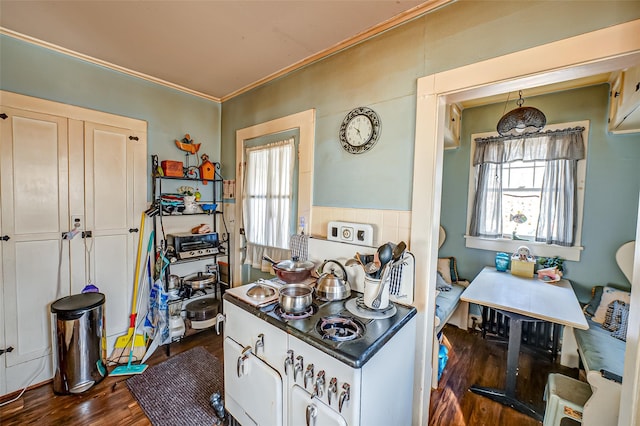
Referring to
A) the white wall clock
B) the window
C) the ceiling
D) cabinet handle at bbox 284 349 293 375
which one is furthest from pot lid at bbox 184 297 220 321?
the window

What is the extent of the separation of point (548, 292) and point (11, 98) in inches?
175

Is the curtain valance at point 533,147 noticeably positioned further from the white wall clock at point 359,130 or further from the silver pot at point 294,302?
the silver pot at point 294,302

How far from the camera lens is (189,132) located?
273 cm

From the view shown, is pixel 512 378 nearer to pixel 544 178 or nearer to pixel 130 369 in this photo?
pixel 544 178

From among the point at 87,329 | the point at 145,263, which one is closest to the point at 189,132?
the point at 145,263

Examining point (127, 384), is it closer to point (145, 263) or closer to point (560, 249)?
point (145, 263)

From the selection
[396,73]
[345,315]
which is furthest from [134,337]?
[396,73]

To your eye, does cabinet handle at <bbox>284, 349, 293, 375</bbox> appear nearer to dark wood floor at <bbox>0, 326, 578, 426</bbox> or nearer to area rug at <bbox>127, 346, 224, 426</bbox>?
area rug at <bbox>127, 346, 224, 426</bbox>

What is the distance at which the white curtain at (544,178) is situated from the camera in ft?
8.31

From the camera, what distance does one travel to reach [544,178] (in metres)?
2.72

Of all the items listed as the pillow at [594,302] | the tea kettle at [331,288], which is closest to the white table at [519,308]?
the pillow at [594,302]

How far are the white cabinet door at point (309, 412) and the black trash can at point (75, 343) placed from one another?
5.77ft

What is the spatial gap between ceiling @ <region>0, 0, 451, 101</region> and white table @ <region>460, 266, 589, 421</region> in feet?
6.70

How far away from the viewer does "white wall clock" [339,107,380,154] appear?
64.9 inches
